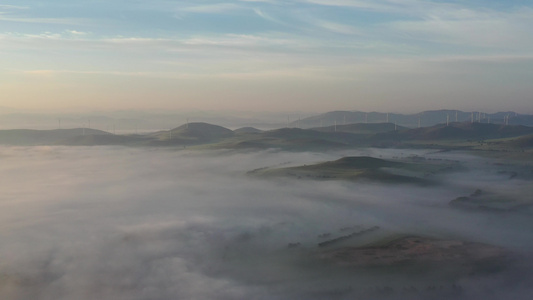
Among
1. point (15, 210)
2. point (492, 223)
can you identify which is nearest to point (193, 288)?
point (492, 223)

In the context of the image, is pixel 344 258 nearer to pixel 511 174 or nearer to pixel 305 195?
pixel 305 195

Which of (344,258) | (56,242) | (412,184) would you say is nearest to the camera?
(344,258)

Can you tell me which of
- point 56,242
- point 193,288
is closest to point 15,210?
point 56,242

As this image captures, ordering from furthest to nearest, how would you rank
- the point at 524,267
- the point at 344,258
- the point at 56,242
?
the point at 56,242, the point at 344,258, the point at 524,267

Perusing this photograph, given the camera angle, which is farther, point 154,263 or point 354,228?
point 354,228

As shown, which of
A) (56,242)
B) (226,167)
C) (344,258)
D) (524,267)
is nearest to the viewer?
(524,267)

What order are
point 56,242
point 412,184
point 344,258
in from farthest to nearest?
point 412,184 < point 56,242 < point 344,258

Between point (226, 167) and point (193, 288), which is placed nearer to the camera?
point (193, 288)

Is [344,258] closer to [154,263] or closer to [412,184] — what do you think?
[154,263]
